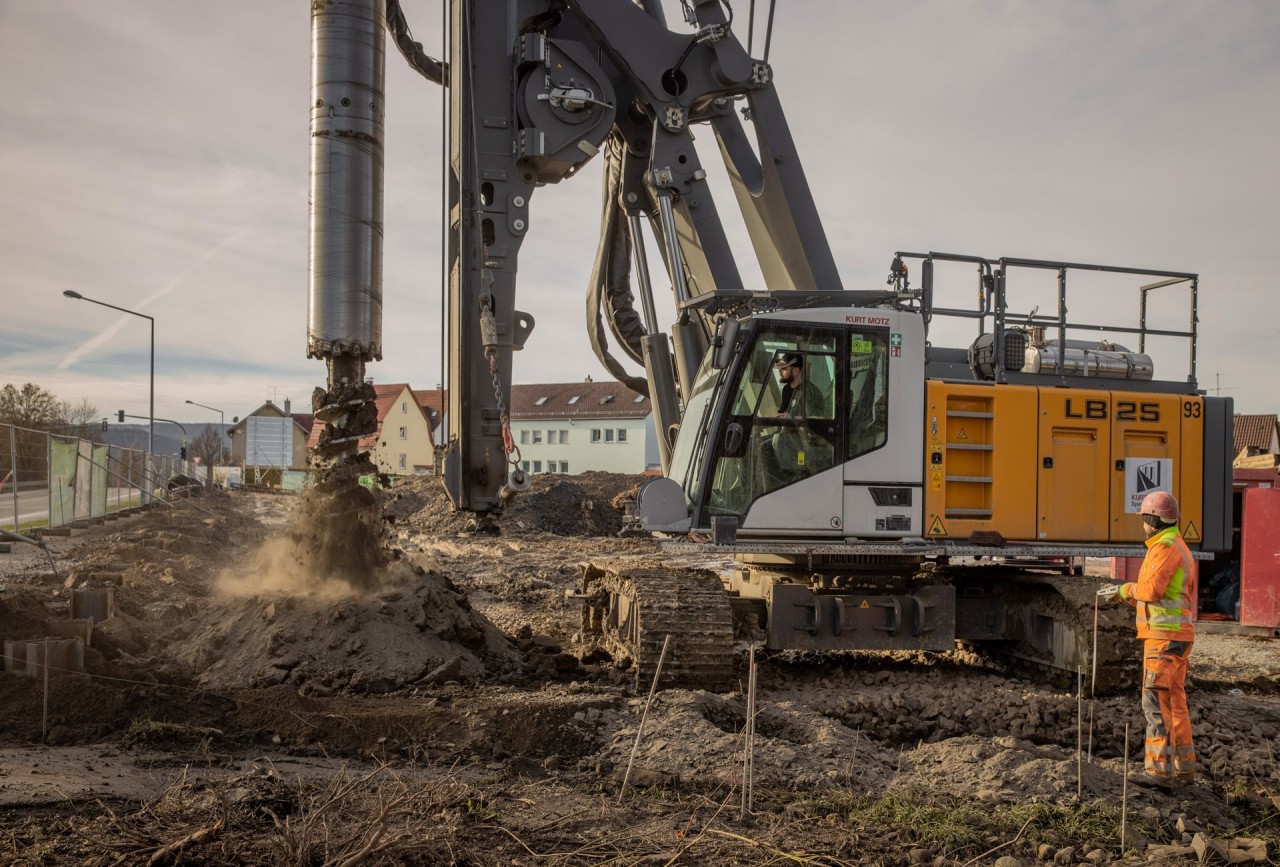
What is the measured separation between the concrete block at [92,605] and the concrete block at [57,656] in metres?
1.56

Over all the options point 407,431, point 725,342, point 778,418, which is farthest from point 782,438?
point 407,431

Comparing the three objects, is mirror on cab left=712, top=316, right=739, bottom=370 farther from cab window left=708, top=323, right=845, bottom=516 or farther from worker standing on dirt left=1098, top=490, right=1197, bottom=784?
worker standing on dirt left=1098, top=490, right=1197, bottom=784

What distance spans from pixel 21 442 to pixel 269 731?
47.9 feet

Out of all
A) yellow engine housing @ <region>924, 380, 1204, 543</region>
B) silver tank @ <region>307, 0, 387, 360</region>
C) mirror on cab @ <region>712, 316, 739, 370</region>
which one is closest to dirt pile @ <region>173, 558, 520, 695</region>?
silver tank @ <region>307, 0, 387, 360</region>

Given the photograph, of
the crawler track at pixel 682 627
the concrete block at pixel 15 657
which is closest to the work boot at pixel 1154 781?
the crawler track at pixel 682 627

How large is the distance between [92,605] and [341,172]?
4.55 metres

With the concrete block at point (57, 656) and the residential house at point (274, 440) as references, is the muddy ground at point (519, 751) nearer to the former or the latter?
the concrete block at point (57, 656)

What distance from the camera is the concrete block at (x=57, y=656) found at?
7.69 metres

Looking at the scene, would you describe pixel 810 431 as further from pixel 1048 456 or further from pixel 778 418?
pixel 1048 456

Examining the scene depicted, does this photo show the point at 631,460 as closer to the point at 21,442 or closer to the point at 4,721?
the point at 21,442

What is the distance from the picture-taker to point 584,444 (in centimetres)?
6450

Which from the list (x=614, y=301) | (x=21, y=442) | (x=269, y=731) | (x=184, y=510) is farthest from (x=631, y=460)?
(x=269, y=731)

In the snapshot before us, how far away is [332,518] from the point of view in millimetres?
9234

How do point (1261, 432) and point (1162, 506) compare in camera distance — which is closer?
point (1162, 506)
